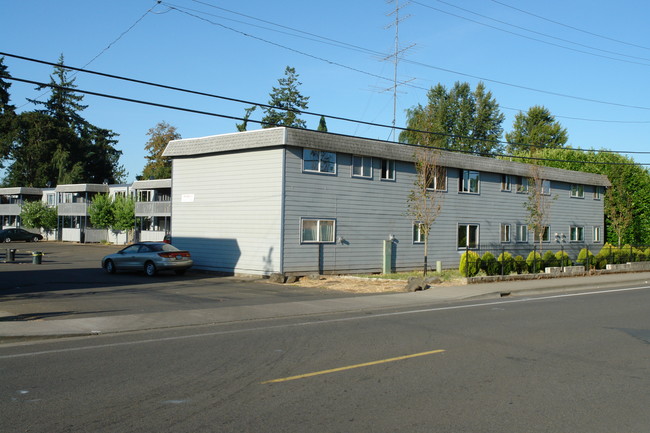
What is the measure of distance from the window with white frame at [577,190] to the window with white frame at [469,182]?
1031cm

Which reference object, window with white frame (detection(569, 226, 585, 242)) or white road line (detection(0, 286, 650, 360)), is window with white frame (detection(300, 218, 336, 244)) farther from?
window with white frame (detection(569, 226, 585, 242))

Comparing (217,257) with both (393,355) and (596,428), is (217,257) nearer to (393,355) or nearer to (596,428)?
(393,355)

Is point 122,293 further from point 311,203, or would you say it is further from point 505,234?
point 505,234

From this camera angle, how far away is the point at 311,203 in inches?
991

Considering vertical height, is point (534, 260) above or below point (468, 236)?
below

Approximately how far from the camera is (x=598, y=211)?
4131 cm

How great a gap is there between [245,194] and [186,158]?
16.6 ft

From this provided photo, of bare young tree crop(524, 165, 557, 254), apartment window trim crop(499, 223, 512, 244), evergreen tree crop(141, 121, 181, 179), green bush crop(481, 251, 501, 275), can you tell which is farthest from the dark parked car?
green bush crop(481, 251, 501, 275)

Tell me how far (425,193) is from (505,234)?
10327 mm

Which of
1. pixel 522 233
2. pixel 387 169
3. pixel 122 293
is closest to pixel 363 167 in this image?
pixel 387 169

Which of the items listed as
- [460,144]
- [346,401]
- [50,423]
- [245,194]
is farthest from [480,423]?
[460,144]

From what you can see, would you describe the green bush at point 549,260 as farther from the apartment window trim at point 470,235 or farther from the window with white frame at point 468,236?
the apartment window trim at point 470,235

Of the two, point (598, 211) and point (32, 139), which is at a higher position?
point (32, 139)

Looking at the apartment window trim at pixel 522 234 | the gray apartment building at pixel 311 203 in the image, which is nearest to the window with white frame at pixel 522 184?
the apartment window trim at pixel 522 234
